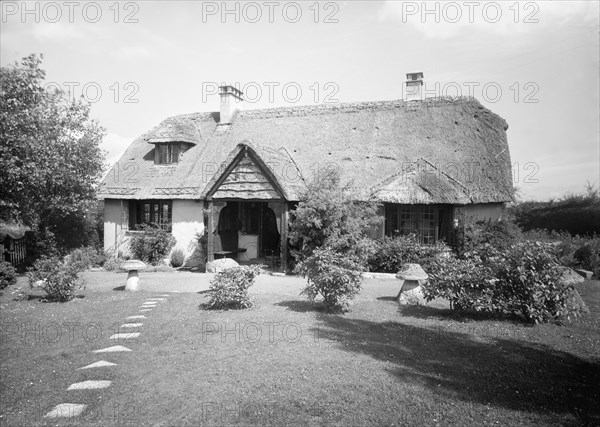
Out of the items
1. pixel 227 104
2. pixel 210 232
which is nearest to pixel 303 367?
pixel 210 232

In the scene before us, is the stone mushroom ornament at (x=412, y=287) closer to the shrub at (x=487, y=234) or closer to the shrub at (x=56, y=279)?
the shrub at (x=487, y=234)

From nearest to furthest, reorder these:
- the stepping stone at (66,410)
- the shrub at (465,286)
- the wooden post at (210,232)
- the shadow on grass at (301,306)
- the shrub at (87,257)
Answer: the stepping stone at (66,410)
the shrub at (465,286)
the shadow on grass at (301,306)
the wooden post at (210,232)
the shrub at (87,257)

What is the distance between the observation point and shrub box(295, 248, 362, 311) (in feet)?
32.2

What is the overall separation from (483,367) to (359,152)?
13.5 m

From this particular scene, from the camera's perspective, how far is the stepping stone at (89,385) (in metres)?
6.14

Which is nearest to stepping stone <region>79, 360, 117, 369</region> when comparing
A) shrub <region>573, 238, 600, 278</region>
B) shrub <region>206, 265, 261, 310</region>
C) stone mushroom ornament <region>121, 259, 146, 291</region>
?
shrub <region>206, 265, 261, 310</region>

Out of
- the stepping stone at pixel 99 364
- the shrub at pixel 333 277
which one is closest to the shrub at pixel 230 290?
the shrub at pixel 333 277

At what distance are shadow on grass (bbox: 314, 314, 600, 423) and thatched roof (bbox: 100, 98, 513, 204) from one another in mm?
8343

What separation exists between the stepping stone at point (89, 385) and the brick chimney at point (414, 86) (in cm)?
1988

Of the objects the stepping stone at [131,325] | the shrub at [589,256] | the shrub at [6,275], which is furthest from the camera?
the shrub at [589,256]

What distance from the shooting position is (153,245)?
60.2 ft

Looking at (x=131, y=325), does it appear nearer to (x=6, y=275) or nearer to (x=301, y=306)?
(x=301, y=306)

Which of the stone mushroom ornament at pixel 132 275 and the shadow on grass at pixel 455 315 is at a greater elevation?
the stone mushroom ornament at pixel 132 275

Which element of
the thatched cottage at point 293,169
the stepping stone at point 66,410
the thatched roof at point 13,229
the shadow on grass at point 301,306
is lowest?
the stepping stone at point 66,410
